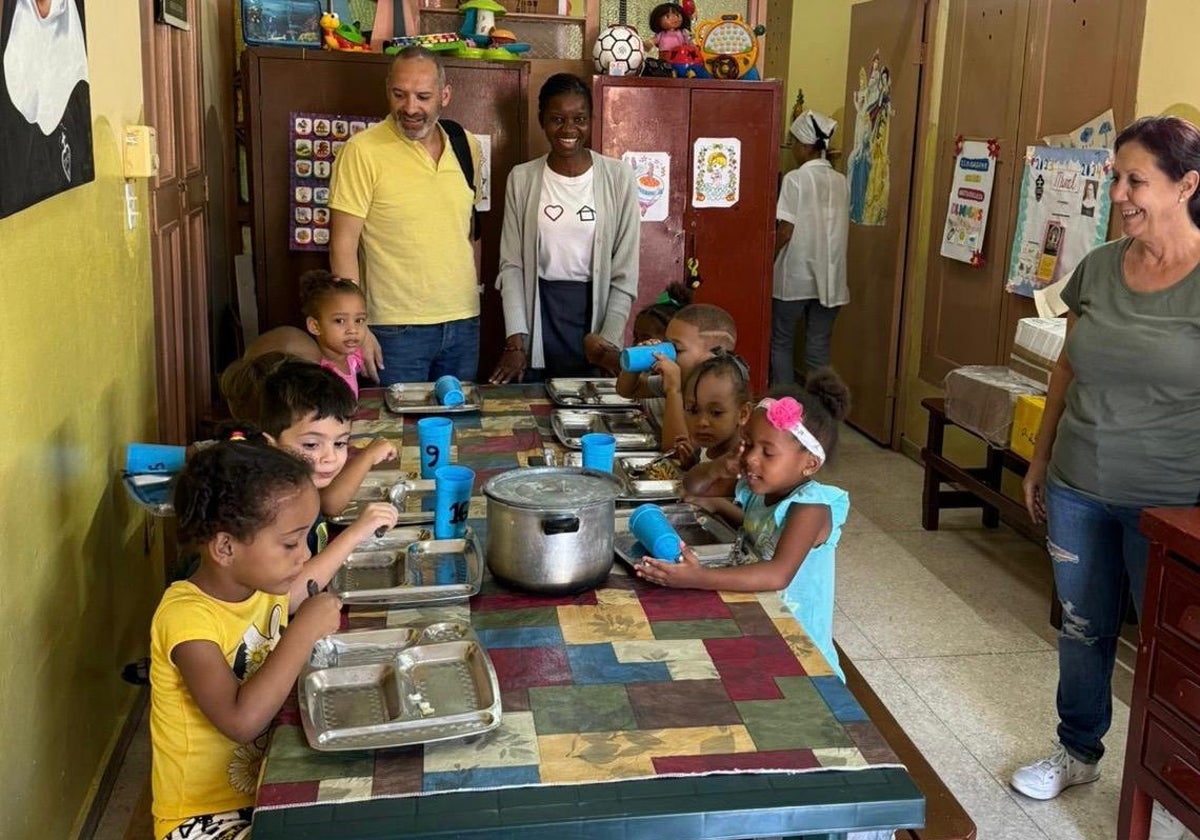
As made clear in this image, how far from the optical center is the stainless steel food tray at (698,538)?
1.84m

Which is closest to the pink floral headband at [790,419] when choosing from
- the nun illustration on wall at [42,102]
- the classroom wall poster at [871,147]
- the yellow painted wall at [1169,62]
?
the nun illustration on wall at [42,102]

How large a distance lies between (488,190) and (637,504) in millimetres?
2715

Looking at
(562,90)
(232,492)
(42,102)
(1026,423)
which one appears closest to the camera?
(232,492)

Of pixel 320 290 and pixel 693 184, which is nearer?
pixel 320 290

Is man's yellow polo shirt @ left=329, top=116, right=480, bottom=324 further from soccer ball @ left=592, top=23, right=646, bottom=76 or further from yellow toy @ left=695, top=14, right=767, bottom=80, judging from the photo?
yellow toy @ left=695, top=14, right=767, bottom=80

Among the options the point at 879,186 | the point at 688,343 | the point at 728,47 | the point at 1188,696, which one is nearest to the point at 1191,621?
the point at 1188,696

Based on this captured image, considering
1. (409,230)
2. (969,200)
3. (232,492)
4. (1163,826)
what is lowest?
(1163,826)

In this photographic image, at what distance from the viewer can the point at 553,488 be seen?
168 centimetres

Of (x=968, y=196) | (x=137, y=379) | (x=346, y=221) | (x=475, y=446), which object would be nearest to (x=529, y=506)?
(x=475, y=446)

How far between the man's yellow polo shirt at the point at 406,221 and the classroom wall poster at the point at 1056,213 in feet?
7.00

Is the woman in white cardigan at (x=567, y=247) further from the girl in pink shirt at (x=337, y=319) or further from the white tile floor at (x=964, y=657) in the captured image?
the white tile floor at (x=964, y=657)

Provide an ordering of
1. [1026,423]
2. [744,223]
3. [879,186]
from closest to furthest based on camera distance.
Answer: [1026,423]
[744,223]
[879,186]

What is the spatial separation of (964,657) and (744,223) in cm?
217

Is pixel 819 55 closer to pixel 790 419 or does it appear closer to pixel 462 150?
pixel 462 150
